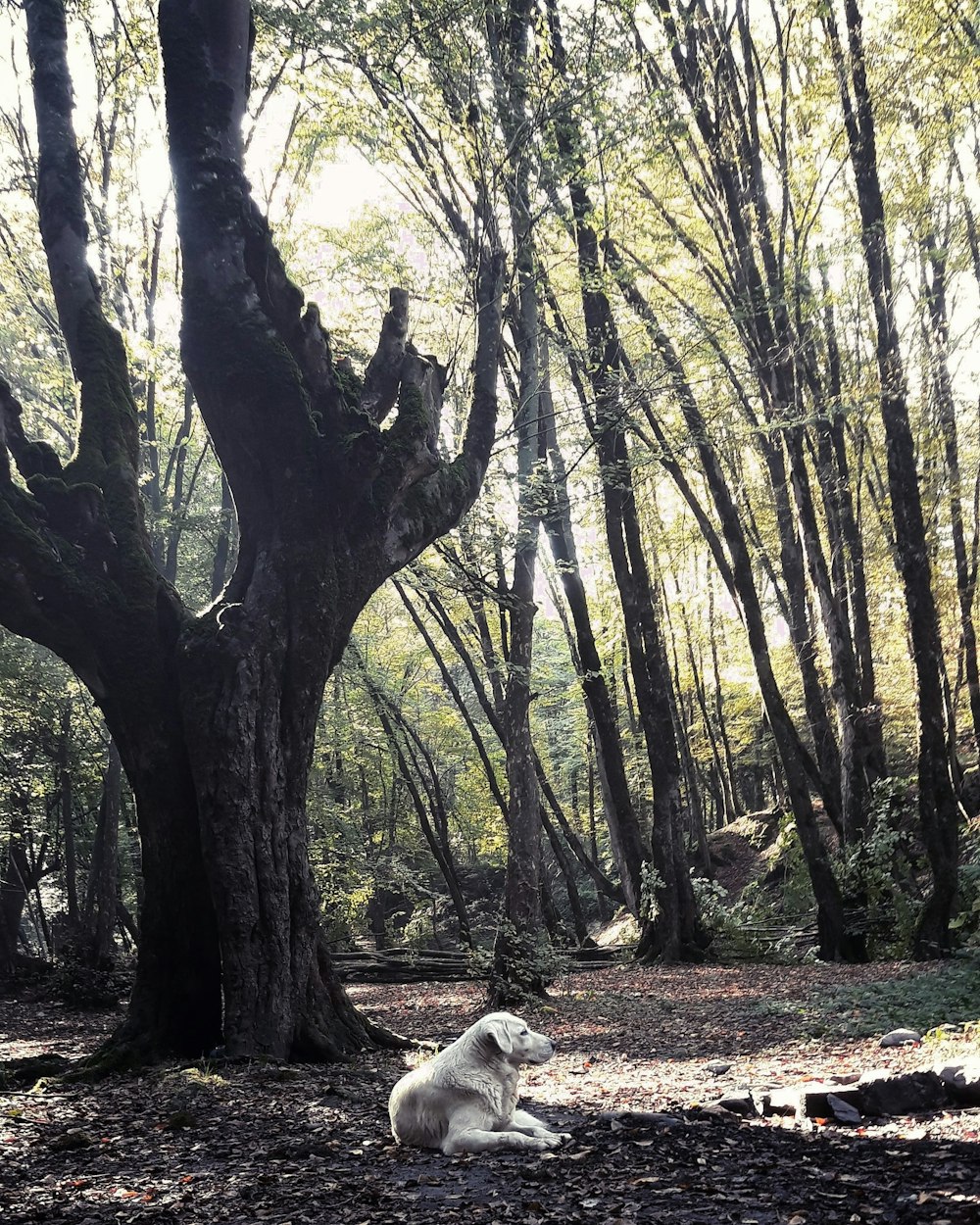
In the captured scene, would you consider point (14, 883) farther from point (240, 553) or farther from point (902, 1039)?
point (902, 1039)

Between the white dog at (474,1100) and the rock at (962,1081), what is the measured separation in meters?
2.01

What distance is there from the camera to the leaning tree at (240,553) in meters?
7.16

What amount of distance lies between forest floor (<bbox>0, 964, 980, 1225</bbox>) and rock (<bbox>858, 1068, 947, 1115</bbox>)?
0.29 ft

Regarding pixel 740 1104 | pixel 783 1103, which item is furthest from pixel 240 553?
pixel 783 1103

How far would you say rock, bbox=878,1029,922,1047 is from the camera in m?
6.57

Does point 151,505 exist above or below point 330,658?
above

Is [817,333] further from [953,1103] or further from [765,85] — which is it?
[953,1103]

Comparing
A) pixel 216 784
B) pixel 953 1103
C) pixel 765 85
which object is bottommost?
pixel 953 1103

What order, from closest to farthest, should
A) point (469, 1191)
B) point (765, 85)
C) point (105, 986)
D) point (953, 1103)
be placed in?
1. point (469, 1191)
2. point (953, 1103)
3. point (765, 85)
4. point (105, 986)

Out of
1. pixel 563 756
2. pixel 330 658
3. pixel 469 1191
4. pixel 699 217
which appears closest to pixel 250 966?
pixel 330 658

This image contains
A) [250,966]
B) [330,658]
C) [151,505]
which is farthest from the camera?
[151,505]

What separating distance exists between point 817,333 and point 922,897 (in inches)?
349

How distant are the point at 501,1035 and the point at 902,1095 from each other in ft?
6.84

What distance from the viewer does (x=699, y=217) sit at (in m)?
16.1
